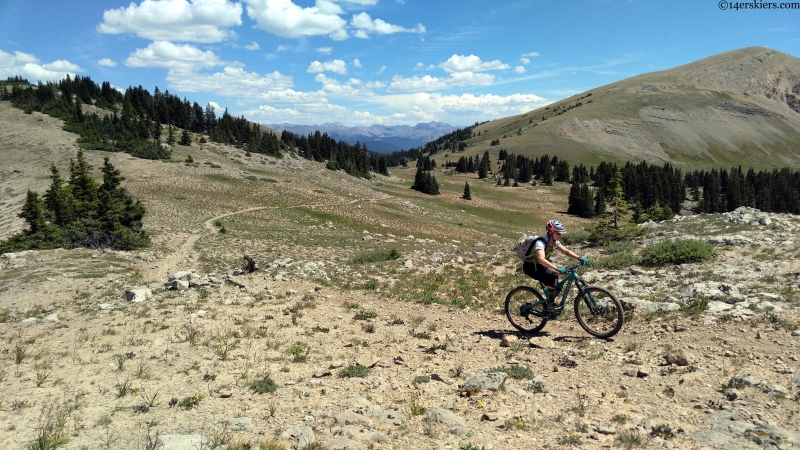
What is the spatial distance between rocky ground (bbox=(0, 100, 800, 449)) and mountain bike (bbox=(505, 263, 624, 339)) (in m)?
0.37

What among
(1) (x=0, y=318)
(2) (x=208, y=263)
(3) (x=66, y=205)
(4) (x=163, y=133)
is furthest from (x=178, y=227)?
(4) (x=163, y=133)

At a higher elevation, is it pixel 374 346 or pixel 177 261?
pixel 374 346

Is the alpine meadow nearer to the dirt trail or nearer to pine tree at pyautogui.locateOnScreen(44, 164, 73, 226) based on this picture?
pine tree at pyautogui.locateOnScreen(44, 164, 73, 226)

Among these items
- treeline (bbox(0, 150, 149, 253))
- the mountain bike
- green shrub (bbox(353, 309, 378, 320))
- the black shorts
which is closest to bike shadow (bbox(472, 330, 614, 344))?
the mountain bike

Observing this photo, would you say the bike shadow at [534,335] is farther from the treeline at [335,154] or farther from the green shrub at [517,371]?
the treeline at [335,154]

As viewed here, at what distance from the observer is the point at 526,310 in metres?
10.2

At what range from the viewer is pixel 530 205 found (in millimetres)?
92375

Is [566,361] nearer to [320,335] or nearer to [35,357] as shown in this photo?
[320,335]

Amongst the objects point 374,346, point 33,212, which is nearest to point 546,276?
point 374,346

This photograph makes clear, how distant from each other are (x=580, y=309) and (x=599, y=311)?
3.19 feet

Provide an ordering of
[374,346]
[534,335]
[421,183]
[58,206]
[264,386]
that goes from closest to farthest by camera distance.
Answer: [264,386] → [374,346] → [534,335] → [58,206] → [421,183]

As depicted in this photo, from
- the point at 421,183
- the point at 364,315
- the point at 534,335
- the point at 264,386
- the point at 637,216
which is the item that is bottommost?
the point at 364,315

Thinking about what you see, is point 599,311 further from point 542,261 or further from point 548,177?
point 548,177

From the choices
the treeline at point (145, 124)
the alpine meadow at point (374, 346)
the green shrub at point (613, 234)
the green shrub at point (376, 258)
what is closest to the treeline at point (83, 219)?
the alpine meadow at point (374, 346)
